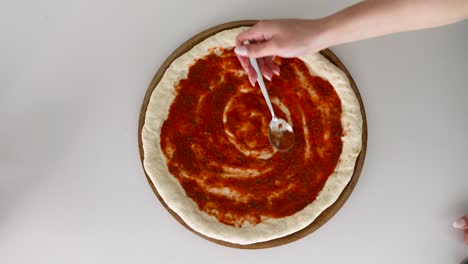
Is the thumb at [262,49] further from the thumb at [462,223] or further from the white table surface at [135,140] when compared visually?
the thumb at [462,223]

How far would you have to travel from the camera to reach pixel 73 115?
1.64 m

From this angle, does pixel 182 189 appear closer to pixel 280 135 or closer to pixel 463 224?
pixel 280 135

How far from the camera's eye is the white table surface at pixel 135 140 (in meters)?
1.58

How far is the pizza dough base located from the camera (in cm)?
148

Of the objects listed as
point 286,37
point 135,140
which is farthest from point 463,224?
point 135,140

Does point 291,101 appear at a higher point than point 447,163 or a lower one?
higher

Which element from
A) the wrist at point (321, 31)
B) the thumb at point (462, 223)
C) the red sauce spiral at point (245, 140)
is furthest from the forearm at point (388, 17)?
the thumb at point (462, 223)

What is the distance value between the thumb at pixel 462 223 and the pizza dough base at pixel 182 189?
48cm

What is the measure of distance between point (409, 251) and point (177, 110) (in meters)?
1.07

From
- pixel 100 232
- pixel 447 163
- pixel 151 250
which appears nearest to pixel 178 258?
pixel 151 250

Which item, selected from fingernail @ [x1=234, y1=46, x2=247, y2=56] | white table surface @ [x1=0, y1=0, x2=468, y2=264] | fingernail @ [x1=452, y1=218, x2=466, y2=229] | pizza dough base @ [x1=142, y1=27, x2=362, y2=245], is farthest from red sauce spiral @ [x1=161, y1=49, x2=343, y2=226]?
fingernail @ [x1=452, y1=218, x2=466, y2=229]

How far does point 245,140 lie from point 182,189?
308 millimetres

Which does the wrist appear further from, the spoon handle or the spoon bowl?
the spoon bowl

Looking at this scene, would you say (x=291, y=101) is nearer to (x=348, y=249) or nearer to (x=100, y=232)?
(x=348, y=249)
